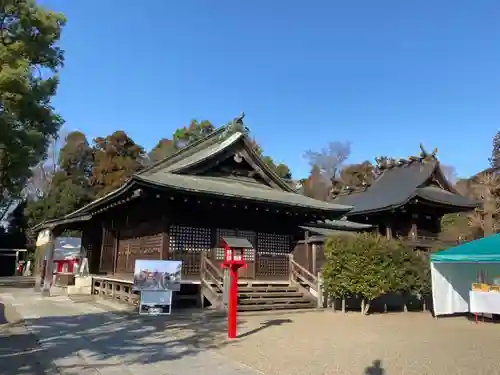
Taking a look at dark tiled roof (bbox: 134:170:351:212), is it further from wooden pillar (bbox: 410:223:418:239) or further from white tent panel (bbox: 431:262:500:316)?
wooden pillar (bbox: 410:223:418:239)

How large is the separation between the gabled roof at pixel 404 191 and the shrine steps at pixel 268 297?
30.6 ft

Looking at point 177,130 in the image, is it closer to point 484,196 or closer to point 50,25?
point 484,196

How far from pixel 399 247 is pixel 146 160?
36304 mm

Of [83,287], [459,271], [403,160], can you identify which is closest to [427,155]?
[403,160]

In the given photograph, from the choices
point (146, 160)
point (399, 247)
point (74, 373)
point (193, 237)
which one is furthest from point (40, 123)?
point (146, 160)

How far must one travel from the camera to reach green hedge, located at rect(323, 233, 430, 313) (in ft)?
43.3

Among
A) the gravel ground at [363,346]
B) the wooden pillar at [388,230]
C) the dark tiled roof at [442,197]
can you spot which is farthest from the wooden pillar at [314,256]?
the wooden pillar at [388,230]

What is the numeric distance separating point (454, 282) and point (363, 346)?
719 centimetres

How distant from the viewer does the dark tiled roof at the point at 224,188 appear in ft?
45.0

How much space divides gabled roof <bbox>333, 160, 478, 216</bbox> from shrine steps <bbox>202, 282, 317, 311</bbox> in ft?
30.6

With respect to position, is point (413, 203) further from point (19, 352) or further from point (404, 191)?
point (19, 352)

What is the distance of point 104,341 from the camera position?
27.2 ft

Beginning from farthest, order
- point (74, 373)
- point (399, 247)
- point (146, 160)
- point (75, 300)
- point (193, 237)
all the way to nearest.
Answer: point (146, 160) → point (75, 300) → point (193, 237) → point (399, 247) → point (74, 373)

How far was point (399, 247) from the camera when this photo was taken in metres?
14.1
